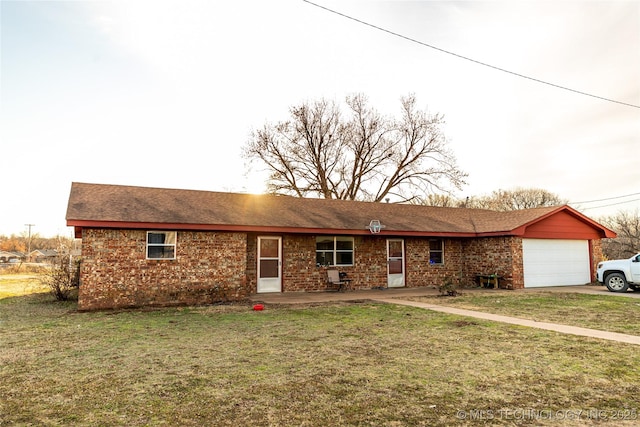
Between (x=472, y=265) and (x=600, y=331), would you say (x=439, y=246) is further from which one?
(x=600, y=331)

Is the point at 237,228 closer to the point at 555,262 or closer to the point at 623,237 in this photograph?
the point at 555,262

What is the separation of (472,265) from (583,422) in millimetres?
15238

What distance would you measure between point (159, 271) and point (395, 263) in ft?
31.6

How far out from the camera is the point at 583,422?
3436 mm

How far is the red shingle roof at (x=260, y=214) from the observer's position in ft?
38.8

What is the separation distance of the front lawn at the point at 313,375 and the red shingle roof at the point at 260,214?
4242 mm

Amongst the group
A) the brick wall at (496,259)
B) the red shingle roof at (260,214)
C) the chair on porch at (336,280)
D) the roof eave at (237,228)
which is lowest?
the chair on porch at (336,280)

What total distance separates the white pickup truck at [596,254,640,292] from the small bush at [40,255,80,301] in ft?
65.7

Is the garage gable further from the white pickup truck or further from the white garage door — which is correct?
the white pickup truck

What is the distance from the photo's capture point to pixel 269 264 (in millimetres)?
14648

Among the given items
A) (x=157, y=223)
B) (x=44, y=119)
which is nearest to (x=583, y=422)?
(x=157, y=223)

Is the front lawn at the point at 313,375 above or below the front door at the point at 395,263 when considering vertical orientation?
below

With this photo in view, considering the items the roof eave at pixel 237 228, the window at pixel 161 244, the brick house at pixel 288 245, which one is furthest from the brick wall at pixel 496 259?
the window at pixel 161 244

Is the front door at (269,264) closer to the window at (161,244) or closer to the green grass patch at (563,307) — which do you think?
the window at (161,244)
